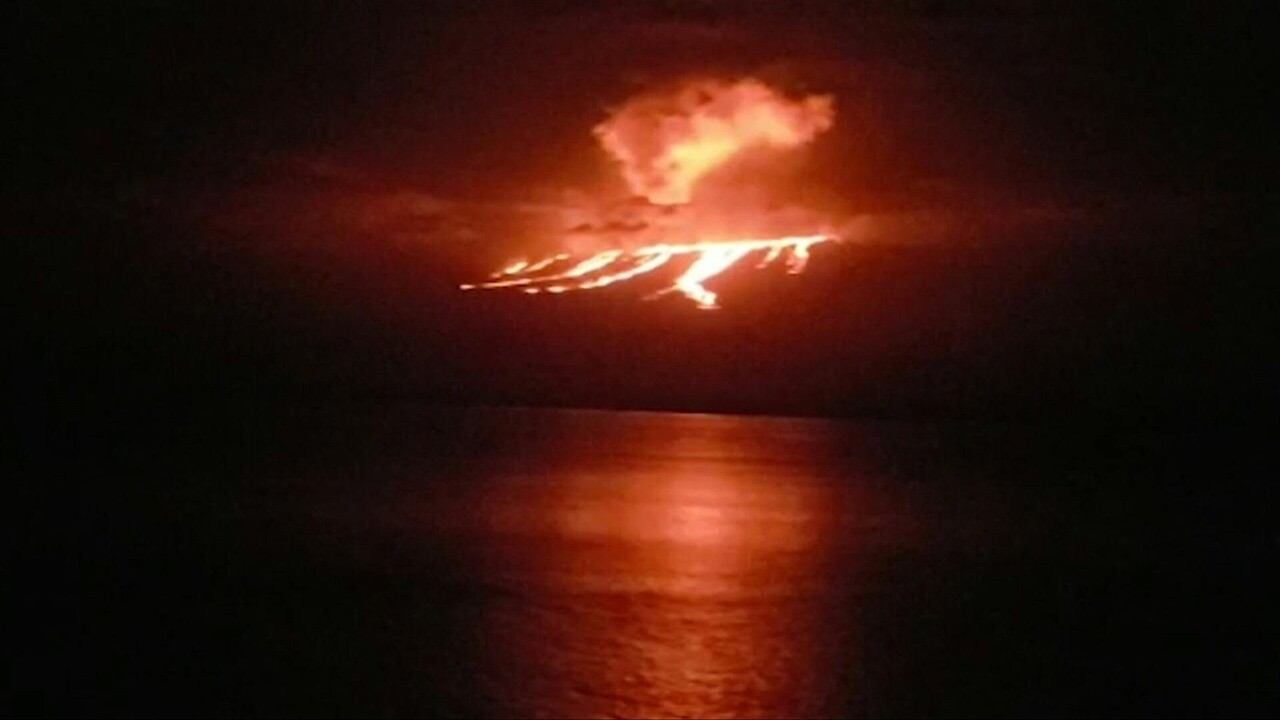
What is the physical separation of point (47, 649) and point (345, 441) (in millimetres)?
66318

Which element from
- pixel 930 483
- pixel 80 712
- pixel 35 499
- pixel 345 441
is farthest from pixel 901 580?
pixel 345 441

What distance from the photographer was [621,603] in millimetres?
21109

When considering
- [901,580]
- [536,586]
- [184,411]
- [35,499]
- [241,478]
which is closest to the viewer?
[536,586]

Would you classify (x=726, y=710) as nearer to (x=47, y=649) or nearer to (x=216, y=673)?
(x=216, y=673)

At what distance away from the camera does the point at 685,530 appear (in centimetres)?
3400

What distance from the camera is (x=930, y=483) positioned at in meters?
59.3

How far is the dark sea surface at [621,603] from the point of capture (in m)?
15.4

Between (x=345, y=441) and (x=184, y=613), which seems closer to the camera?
(x=184, y=613)

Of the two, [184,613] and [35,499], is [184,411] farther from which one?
[184,613]

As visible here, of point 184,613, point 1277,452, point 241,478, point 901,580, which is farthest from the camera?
point 1277,452

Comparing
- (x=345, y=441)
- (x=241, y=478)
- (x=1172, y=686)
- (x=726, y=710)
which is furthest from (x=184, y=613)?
(x=345, y=441)

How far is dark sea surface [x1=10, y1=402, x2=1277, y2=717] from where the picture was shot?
15.4 metres

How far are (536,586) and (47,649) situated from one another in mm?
7286

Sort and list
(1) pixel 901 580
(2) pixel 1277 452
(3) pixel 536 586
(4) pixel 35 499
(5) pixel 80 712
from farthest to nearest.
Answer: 1. (2) pixel 1277 452
2. (4) pixel 35 499
3. (1) pixel 901 580
4. (3) pixel 536 586
5. (5) pixel 80 712
